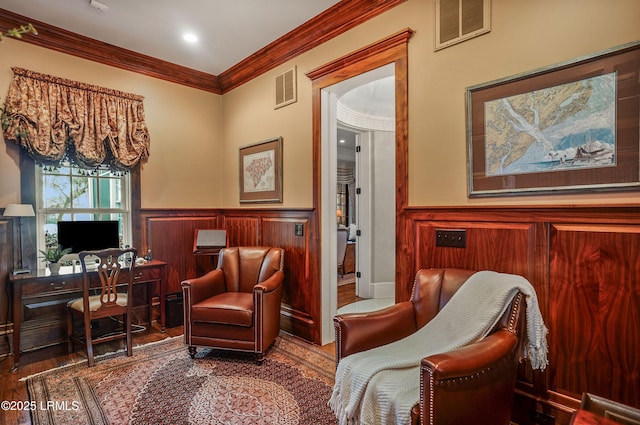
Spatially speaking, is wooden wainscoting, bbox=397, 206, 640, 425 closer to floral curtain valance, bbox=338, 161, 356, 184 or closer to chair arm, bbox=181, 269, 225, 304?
chair arm, bbox=181, 269, 225, 304

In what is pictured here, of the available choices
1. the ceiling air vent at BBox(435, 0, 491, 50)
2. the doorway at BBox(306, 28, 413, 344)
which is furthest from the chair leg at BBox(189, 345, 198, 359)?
the ceiling air vent at BBox(435, 0, 491, 50)

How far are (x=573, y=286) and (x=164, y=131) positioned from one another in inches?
167

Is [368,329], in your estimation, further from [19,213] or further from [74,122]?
[74,122]

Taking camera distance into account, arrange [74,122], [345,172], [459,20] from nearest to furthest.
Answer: [459,20]
[74,122]
[345,172]

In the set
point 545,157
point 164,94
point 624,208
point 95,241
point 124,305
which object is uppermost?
point 164,94

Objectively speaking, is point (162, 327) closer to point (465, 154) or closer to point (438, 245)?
point (438, 245)

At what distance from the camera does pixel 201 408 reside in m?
2.22

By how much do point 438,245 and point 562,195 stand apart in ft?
2.61

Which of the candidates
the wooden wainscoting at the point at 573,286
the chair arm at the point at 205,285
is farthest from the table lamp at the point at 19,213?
the wooden wainscoting at the point at 573,286

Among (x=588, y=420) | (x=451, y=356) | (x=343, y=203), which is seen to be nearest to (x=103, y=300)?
(x=451, y=356)

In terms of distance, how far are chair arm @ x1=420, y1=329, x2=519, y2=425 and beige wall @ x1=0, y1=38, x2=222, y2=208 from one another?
369cm

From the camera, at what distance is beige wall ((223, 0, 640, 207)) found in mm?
1826

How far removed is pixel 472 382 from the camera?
4.81ft

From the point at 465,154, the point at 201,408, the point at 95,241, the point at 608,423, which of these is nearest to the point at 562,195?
the point at 465,154
